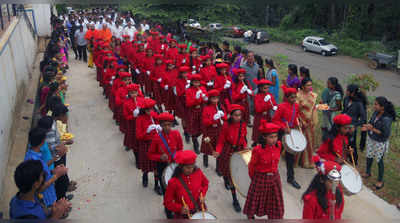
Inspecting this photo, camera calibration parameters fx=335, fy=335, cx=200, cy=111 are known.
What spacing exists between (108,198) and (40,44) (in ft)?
50.7

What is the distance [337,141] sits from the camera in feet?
15.4

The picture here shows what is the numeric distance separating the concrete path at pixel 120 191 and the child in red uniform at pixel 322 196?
180 centimetres

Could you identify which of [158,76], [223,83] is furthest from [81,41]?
[223,83]

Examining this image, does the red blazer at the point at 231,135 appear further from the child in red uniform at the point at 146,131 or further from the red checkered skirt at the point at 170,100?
the red checkered skirt at the point at 170,100

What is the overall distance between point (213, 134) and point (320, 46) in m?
24.1

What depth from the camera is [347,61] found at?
2531 cm

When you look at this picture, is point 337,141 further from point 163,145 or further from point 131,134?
point 131,134

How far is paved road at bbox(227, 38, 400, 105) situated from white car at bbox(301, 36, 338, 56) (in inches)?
16.9

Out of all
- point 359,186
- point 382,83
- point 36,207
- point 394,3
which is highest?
point 394,3

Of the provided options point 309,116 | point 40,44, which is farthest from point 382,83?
point 40,44

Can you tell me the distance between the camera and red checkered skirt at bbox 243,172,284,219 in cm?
422

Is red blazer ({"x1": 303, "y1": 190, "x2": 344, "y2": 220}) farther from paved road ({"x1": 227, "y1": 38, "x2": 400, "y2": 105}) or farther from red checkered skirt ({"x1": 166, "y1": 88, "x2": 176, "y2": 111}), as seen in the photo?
paved road ({"x1": 227, "y1": 38, "x2": 400, "y2": 105})

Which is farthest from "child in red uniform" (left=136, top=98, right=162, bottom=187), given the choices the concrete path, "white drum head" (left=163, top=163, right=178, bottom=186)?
"white drum head" (left=163, top=163, right=178, bottom=186)

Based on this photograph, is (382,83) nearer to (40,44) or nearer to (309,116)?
(309,116)
